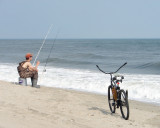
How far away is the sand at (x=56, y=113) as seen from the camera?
5.09m

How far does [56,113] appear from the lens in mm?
5957

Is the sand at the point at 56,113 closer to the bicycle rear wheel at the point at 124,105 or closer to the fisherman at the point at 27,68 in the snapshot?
the bicycle rear wheel at the point at 124,105

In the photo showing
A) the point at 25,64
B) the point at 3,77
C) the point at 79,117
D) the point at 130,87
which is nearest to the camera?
the point at 79,117

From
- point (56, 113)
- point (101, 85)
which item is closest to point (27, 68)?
point (101, 85)

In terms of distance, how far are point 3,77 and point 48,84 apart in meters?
2.85

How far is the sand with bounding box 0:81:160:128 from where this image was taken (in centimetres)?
509

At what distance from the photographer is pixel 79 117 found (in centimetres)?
584

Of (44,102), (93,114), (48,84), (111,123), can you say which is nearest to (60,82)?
(48,84)

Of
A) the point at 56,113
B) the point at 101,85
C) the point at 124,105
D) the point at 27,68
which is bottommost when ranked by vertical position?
the point at 56,113

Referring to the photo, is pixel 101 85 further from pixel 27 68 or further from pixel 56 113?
pixel 56 113

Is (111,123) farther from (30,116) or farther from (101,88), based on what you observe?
(101,88)

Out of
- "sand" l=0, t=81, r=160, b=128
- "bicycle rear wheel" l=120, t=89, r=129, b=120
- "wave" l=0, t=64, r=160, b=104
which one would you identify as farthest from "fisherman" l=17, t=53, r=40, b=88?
"bicycle rear wheel" l=120, t=89, r=129, b=120

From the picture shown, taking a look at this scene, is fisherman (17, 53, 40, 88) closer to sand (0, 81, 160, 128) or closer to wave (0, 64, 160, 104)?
sand (0, 81, 160, 128)

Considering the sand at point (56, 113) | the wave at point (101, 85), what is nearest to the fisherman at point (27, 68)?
the sand at point (56, 113)
